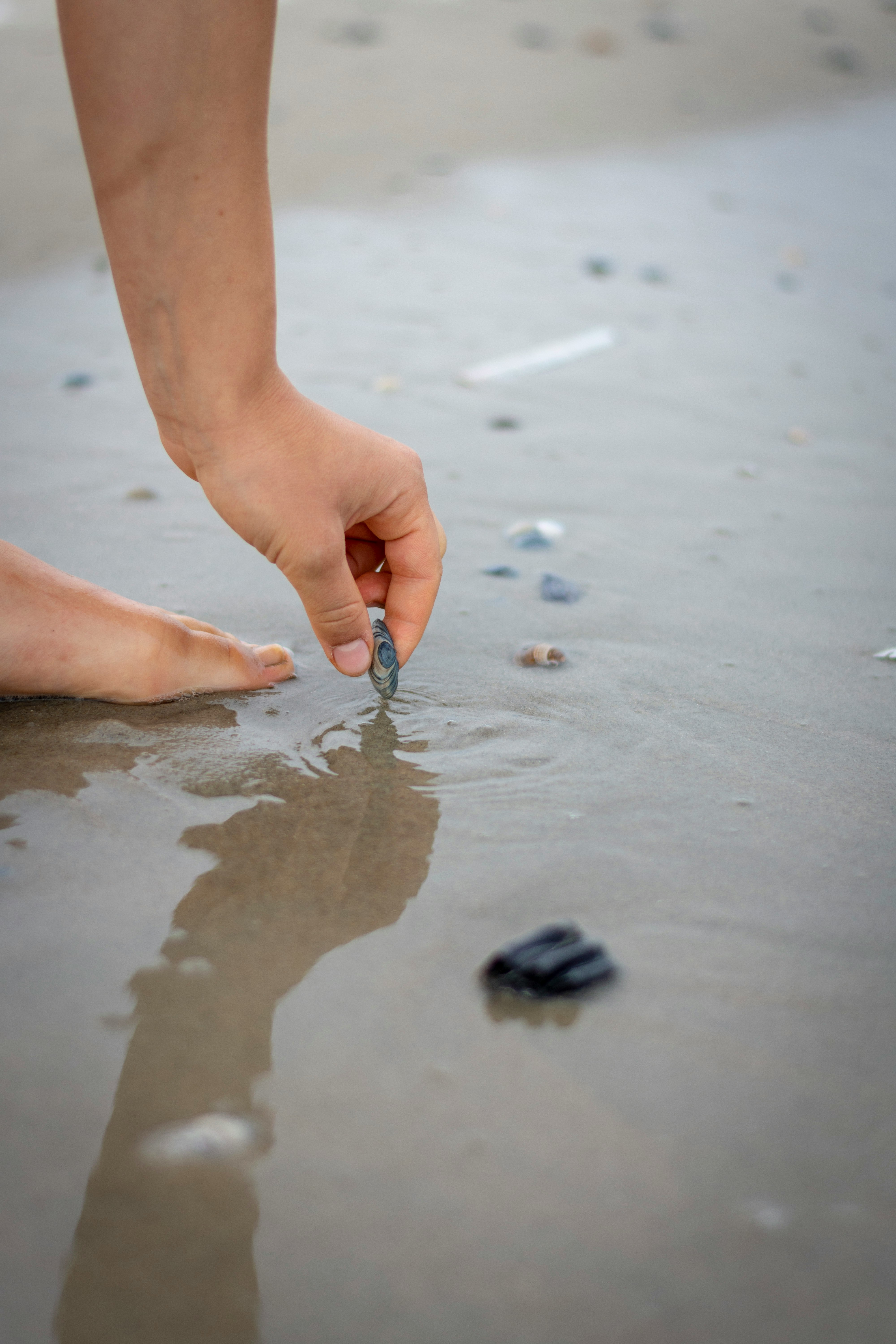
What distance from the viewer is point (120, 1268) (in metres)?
0.95

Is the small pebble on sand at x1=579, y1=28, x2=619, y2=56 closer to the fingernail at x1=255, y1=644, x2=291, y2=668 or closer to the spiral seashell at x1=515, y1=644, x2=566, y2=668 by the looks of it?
the spiral seashell at x1=515, y1=644, x2=566, y2=668

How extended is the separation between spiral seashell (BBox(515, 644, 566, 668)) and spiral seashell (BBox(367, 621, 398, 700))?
339 mm

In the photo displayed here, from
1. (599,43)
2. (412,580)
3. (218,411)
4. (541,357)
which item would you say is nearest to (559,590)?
(412,580)

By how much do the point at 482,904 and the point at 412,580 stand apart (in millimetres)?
672

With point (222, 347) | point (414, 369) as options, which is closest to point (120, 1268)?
point (222, 347)

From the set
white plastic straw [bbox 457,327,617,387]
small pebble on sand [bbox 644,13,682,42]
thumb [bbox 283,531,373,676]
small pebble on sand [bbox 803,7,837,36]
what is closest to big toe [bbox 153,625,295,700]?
thumb [bbox 283,531,373,676]

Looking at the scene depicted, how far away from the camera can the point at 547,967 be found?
1.25 meters

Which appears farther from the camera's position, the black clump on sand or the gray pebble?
the gray pebble

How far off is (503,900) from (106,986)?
0.53 meters

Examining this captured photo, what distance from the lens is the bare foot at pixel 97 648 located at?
73.6 inches

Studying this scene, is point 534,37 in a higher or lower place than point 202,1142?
higher

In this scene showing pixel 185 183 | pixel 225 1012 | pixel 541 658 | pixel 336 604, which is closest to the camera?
pixel 225 1012

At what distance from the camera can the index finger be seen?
1810mm

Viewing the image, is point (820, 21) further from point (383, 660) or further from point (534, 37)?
point (383, 660)
